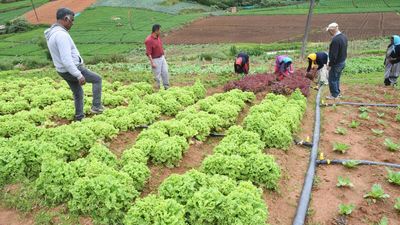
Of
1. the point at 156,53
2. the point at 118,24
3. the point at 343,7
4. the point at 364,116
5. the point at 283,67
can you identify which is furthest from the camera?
the point at 343,7

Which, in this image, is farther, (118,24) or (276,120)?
(118,24)

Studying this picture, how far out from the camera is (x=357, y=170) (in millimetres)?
7367

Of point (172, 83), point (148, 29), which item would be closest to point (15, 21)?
point (148, 29)

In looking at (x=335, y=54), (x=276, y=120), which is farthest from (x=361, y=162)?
(x=335, y=54)

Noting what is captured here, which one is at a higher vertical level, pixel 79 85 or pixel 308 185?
pixel 79 85

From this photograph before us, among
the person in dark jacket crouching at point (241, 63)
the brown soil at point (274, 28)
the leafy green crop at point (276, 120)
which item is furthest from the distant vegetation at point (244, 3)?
the leafy green crop at point (276, 120)

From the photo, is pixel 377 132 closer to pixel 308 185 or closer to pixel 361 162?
pixel 361 162

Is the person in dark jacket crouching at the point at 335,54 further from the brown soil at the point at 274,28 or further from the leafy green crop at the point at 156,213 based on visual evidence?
the brown soil at the point at 274,28

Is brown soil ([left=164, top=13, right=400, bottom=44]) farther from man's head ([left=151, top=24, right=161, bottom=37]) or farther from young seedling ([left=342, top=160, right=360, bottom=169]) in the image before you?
young seedling ([left=342, top=160, right=360, bottom=169])

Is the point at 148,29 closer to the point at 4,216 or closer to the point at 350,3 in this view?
the point at 350,3

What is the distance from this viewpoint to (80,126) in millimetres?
8648

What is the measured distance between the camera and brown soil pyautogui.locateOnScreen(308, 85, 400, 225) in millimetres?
6007

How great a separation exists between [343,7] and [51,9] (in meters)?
55.8

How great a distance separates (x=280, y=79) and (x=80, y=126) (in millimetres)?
7992
